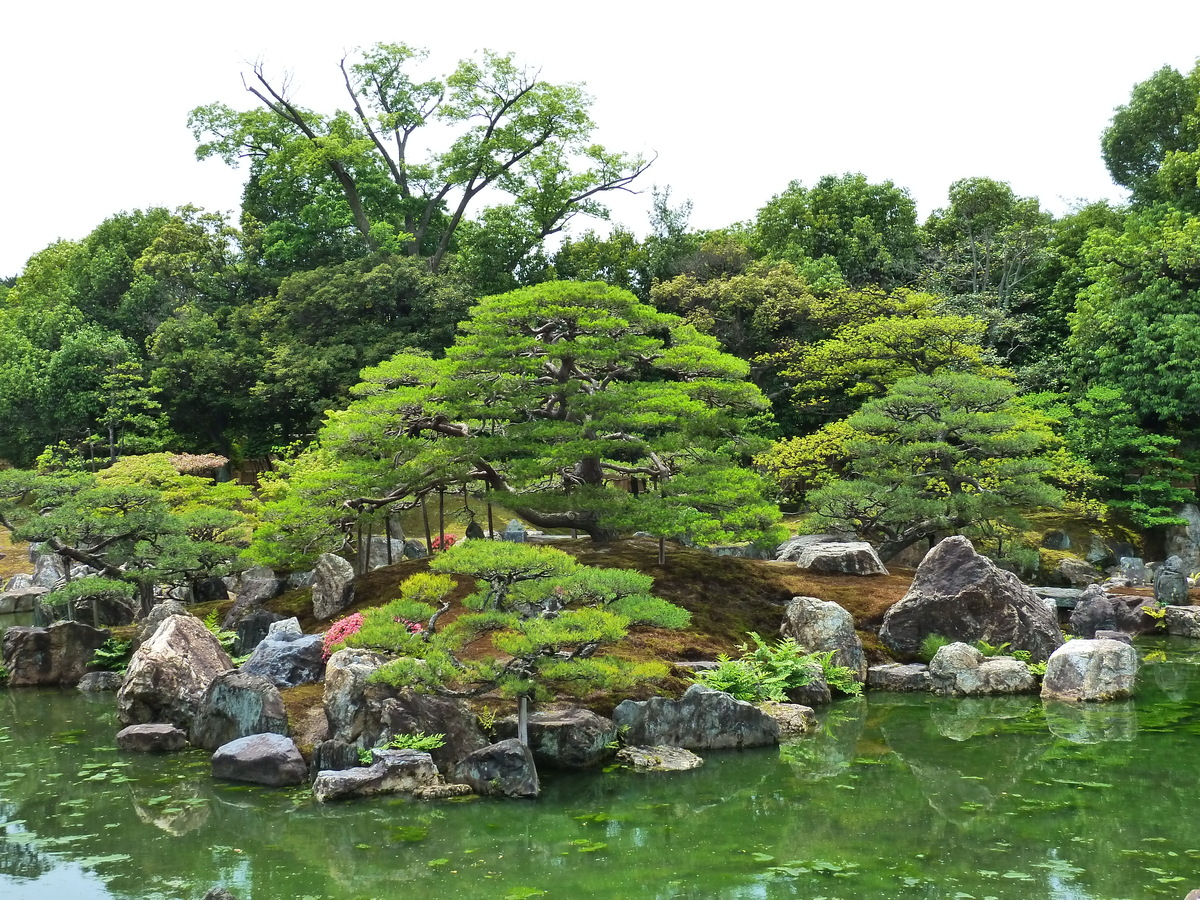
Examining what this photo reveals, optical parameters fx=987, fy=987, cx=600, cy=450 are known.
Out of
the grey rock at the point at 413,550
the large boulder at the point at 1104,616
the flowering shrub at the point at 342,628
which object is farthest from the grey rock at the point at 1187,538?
the flowering shrub at the point at 342,628

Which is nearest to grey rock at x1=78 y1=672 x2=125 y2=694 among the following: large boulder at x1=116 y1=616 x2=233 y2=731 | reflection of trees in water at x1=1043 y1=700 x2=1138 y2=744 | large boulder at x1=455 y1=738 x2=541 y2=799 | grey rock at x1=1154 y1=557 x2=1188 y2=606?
large boulder at x1=116 y1=616 x2=233 y2=731

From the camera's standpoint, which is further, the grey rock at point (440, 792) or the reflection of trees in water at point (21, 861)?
the grey rock at point (440, 792)

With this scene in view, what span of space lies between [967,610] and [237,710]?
33.0 feet

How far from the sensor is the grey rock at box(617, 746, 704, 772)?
33.8 ft

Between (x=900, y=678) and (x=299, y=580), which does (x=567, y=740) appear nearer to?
(x=900, y=678)

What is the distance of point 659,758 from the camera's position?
1047 centimetres

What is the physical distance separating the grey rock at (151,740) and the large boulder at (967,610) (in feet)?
32.4

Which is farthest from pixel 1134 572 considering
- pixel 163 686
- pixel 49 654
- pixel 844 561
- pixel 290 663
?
pixel 49 654

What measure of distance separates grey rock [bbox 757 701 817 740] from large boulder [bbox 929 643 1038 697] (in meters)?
2.38

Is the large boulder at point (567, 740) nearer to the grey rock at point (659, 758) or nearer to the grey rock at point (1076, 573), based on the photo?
the grey rock at point (659, 758)

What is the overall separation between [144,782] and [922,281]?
1100 inches

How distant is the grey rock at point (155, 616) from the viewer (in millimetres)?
15609

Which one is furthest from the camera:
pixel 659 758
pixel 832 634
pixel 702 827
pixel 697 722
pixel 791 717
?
pixel 832 634

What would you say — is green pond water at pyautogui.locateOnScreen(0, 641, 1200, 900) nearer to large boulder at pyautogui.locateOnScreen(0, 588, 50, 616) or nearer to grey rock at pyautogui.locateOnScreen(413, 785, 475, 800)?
grey rock at pyautogui.locateOnScreen(413, 785, 475, 800)
